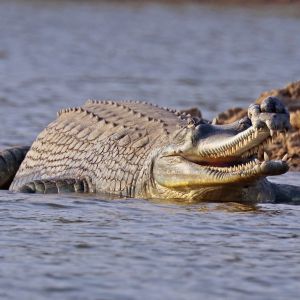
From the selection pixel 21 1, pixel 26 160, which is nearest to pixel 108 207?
pixel 26 160

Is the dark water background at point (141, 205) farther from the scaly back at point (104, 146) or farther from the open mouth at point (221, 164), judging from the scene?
the scaly back at point (104, 146)

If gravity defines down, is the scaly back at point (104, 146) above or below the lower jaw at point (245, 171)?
above

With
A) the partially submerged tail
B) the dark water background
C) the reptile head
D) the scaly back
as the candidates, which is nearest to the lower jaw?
the reptile head

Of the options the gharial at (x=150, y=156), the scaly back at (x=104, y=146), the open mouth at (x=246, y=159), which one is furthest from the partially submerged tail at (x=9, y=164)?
the open mouth at (x=246, y=159)

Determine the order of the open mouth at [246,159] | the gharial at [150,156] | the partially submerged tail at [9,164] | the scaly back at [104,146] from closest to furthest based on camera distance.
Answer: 1. the open mouth at [246,159]
2. the gharial at [150,156]
3. the scaly back at [104,146]
4. the partially submerged tail at [9,164]

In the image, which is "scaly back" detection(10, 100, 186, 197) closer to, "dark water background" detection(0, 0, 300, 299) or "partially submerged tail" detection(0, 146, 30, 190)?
"partially submerged tail" detection(0, 146, 30, 190)

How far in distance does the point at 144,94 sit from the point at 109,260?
11.2 metres

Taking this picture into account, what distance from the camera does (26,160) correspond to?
36.4 ft

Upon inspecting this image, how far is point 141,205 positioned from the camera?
912 cm

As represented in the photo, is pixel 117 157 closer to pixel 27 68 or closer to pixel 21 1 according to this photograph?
pixel 27 68

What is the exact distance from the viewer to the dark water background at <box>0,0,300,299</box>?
21.5ft

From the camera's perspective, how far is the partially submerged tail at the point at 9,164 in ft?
36.6

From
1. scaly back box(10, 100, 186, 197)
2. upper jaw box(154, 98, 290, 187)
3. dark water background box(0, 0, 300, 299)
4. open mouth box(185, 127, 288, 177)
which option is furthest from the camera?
scaly back box(10, 100, 186, 197)

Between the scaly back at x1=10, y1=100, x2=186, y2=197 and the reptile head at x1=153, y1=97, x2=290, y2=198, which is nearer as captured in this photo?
the reptile head at x1=153, y1=97, x2=290, y2=198
